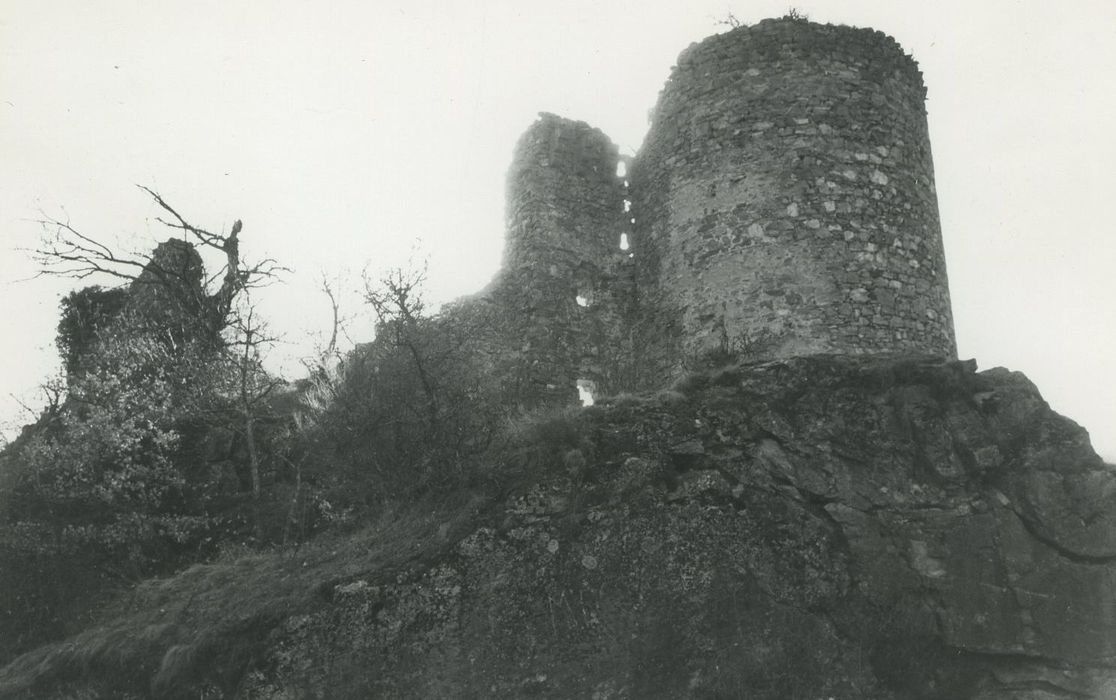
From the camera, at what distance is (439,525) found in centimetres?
704

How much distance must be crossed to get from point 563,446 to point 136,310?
11.9 m

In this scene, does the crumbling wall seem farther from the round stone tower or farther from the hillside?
the hillside

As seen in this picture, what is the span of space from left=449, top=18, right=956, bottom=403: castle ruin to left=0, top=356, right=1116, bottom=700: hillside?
3487 mm

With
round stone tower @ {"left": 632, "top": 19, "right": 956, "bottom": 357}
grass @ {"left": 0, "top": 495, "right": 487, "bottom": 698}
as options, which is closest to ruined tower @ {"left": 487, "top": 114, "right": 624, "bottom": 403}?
round stone tower @ {"left": 632, "top": 19, "right": 956, "bottom": 357}

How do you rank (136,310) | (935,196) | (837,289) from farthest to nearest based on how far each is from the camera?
(136,310), (935,196), (837,289)

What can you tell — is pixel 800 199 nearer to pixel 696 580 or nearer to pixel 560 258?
pixel 560 258

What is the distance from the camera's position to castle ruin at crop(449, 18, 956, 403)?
447 inches

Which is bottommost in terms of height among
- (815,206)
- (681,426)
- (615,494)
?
(615,494)

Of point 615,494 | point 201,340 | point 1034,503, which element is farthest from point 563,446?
point 201,340

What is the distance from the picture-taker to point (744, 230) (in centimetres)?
1176

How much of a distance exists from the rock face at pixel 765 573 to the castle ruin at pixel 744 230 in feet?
11.0

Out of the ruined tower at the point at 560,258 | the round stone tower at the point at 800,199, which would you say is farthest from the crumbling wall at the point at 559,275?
the round stone tower at the point at 800,199

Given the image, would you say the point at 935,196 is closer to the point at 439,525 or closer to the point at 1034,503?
the point at 1034,503

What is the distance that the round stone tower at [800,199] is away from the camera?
11.3 meters
